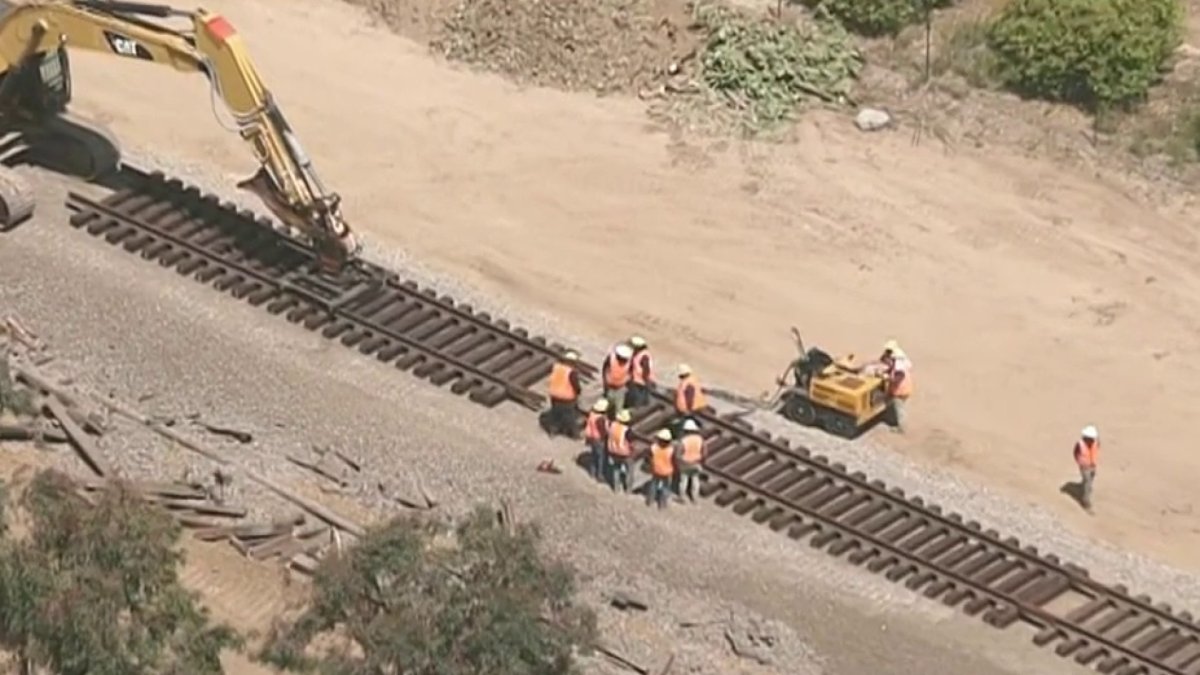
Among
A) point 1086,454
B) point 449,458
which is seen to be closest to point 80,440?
point 449,458

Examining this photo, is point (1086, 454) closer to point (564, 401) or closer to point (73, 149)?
point (564, 401)

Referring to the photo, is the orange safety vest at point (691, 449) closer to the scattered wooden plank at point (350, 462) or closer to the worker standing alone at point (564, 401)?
the worker standing alone at point (564, 401)

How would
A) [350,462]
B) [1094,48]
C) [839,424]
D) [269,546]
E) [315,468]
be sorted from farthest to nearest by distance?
[1094,48] < [839,424] < [350,462] < [315,468] < [269,546]

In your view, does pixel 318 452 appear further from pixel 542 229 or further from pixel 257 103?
pixel 542 229

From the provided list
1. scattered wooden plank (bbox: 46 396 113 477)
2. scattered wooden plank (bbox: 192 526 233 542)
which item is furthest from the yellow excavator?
scattered wooden plank (bbox: 192 526 233 542)

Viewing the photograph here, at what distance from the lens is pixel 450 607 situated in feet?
86.2

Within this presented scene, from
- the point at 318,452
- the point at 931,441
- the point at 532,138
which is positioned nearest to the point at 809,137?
the point at 532,138

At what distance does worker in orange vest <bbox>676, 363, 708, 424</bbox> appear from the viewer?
3241cm

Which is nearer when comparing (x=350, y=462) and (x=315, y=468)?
(x=315, y=468)

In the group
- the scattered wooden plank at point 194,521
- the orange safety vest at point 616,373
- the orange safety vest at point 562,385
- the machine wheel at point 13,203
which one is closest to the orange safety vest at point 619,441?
the orange safety vest at point 562,385

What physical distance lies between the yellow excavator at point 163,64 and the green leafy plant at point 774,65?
259 inches

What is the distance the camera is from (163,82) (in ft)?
137

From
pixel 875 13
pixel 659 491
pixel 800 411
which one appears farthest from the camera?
pixel 875 13

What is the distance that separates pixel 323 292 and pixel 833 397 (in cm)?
616
